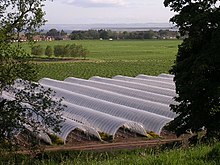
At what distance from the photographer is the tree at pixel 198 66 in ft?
53.3

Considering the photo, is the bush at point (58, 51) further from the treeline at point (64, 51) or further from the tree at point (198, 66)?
the tree at point (198, 66)

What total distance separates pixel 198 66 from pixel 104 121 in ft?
39.9

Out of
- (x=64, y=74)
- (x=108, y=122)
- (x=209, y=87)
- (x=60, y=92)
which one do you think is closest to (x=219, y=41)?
(x=209, y=87)

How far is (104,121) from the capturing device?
27.2m

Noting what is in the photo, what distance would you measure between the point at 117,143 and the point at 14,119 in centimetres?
1356

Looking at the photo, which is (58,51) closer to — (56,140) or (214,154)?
(56,140)

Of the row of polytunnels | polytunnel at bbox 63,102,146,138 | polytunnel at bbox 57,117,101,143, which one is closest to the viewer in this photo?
polytunnel at bbox 57,117,101,143

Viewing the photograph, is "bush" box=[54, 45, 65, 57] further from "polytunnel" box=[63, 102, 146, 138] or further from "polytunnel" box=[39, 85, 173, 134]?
"polytunnel" box=[63, 102, 146, 138]

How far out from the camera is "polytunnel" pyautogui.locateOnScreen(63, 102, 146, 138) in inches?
1027

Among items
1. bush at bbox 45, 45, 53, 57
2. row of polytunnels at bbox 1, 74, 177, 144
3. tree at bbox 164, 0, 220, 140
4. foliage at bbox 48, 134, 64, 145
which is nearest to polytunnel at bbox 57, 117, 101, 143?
row of polytunnels at bbox 1, 74, 177, 144

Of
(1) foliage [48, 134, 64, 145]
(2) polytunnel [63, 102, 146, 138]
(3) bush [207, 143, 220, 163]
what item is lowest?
(1) foliage [48, 134, 64, 145]

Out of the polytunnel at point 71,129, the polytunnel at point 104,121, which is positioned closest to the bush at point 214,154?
the polytunnel at point 71,129

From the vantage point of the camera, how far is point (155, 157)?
674cm

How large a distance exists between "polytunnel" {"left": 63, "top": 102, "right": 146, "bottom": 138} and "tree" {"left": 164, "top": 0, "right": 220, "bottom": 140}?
8.48 meters
